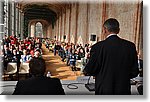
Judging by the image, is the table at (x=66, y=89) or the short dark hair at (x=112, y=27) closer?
the short dark hair at (x=112, y=27)

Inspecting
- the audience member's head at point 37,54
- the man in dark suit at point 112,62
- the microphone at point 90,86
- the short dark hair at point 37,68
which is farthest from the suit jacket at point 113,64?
the audience member's head at point 37,54

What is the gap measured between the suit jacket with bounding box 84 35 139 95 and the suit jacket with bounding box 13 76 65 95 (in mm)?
327

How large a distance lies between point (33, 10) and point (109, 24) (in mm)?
776

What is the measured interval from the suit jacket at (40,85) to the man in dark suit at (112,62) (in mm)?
327

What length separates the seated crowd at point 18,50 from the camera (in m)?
2.32

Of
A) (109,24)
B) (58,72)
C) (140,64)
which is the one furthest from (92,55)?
(140,64)

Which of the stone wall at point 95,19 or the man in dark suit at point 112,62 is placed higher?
the stone wall at point 95,19

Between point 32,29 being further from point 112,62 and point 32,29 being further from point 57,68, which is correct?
point 112,62

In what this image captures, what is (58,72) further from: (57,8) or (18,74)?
(57,8)

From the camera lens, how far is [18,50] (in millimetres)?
2352

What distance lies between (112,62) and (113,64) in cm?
3

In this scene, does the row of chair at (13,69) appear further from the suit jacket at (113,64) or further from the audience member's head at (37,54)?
the suit jacket at (113,64)

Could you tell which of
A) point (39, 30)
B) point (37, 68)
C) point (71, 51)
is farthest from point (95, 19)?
point (37, 68)

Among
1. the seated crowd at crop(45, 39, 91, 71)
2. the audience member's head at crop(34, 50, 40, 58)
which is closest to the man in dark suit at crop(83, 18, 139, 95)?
the seated crowd at crop(45, 39, 91, 71)
